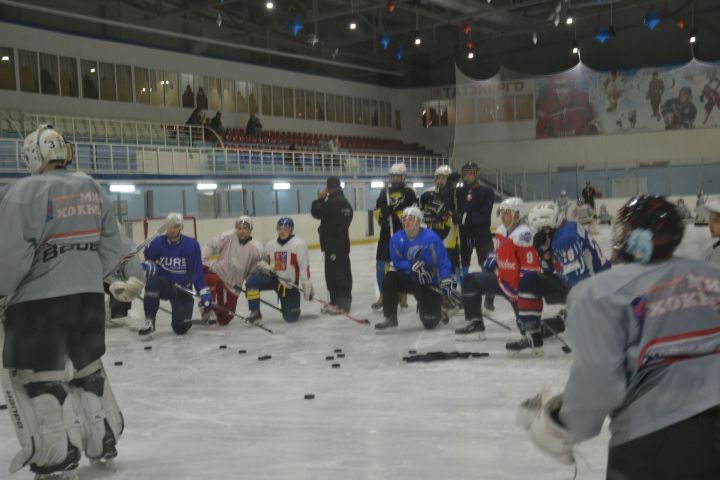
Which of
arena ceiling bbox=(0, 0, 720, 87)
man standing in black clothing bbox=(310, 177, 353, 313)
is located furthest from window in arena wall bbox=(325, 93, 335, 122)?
man standing in black clothing bbox=(310, 177, 353, 313)

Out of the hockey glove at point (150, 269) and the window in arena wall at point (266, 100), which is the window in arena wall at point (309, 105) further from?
the hockey glove at point (150, 269)

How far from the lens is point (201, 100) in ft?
78.4

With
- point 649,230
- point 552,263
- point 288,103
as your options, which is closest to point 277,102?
point 288,103

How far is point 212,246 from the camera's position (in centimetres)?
A: 783

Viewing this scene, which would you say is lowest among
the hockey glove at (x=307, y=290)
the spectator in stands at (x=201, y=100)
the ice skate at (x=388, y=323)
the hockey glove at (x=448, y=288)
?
the ice skate at (x=388, y=323)

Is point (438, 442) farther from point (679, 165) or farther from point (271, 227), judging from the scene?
point (679, 165)

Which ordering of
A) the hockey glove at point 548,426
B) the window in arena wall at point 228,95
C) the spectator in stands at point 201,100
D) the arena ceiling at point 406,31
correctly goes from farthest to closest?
1. the window in arena wall at point 228,95
2. the spectator in stands at point 201,100
3. the arena ceiling at point 406,31
4. the hockey glove at point 548,426

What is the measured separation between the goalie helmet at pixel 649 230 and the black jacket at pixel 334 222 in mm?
6430

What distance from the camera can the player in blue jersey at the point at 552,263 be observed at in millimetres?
5227

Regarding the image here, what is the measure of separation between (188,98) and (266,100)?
371cm

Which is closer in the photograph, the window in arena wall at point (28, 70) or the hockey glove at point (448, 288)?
the hockey glove at point (448, 288)

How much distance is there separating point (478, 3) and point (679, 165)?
7.88 m

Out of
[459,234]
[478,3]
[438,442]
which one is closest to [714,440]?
[438,442]

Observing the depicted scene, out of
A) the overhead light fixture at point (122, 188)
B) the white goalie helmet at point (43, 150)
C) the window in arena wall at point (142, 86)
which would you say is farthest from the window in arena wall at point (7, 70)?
the white goalie helmet at point (43, 150)
